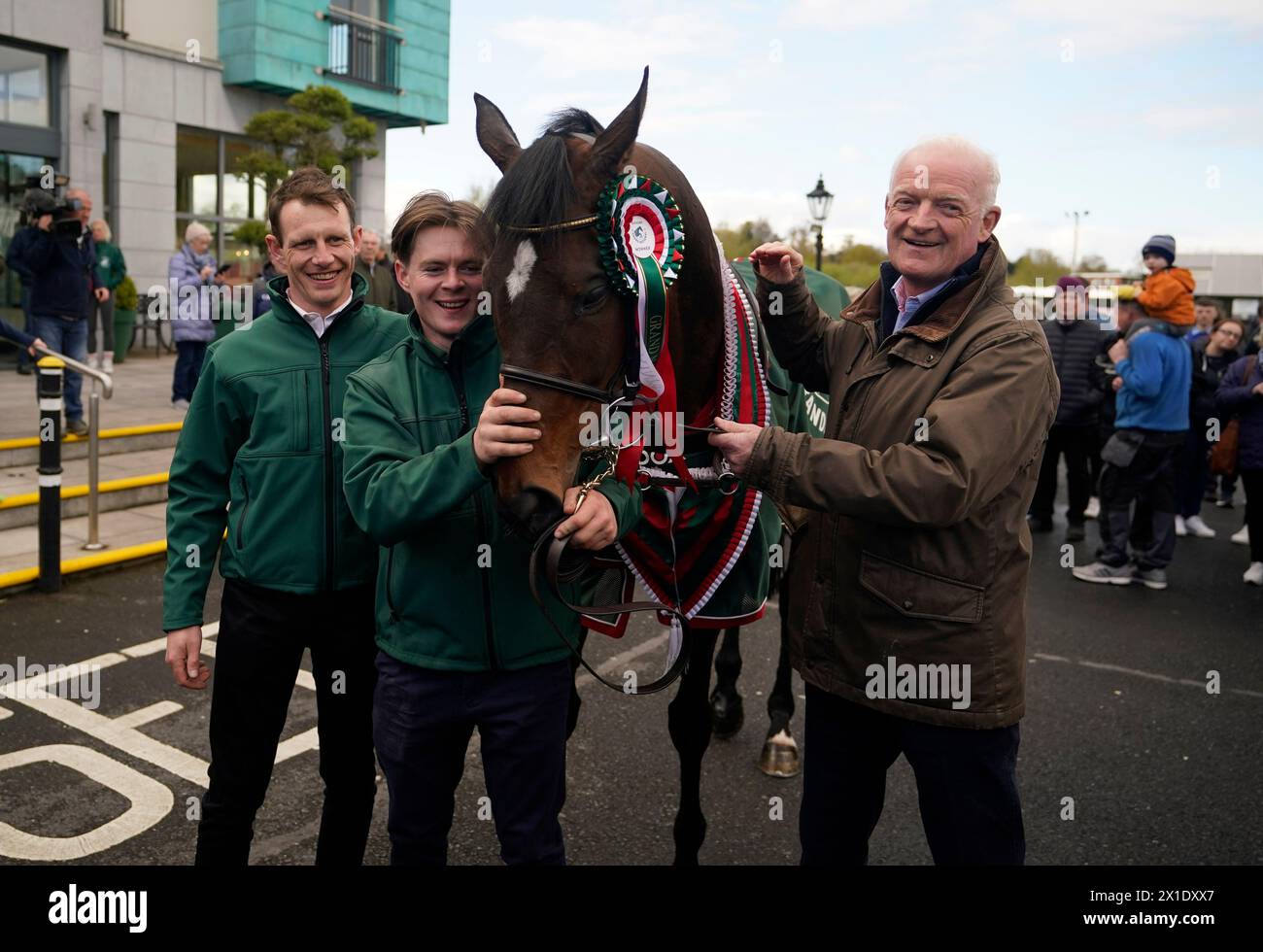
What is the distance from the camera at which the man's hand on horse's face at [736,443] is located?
Answer: 2.12 m

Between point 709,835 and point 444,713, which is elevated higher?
point 444,713

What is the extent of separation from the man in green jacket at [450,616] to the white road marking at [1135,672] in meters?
4.26

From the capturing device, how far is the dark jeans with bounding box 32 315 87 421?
831 centimetres

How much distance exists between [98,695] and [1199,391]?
27.5 ft

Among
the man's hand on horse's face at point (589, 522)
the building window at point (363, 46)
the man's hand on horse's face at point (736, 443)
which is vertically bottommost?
the man's hand on horse's face at point (589, 522)

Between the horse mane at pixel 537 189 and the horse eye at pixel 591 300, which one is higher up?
the horse mane at pixel 537 189

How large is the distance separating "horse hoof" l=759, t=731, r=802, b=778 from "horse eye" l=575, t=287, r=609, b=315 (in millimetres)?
2670

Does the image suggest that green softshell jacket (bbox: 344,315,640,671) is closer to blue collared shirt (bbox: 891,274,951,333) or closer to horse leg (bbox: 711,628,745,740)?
blue collared shirt (bbox: 891,274,951,333)

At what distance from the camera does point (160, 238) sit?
53.9ft

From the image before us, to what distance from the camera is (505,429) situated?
1839 mm

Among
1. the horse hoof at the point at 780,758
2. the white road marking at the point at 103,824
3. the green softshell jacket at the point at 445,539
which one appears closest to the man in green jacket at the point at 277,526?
the green softshell jacket at the point at 445,539

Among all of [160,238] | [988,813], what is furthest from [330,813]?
[160,238]

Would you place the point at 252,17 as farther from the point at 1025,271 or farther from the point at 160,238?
the point at 1025,271

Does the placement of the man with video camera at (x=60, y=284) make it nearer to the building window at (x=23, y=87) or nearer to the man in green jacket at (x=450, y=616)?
the building window at (x=23, y=87)
